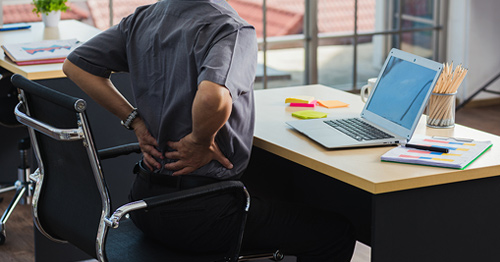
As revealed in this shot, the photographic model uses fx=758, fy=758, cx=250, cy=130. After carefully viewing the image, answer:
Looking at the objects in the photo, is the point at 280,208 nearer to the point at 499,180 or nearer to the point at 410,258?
the point at 410,258

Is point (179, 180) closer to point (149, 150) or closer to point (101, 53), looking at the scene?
point (149, 150)

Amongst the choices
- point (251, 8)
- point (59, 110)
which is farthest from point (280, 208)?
point (251, 8)

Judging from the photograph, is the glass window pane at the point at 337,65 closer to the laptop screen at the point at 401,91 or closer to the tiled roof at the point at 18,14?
Answer: the tiled roof at the point at 18,14

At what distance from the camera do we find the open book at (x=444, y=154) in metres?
2.01

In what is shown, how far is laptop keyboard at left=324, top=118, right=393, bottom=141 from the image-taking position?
2266 millimetres

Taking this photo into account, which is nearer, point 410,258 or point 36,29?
point 410,258

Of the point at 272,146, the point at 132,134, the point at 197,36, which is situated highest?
the point at 197,36

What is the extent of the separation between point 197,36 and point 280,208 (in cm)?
54

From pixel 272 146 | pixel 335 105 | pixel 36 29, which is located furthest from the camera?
pixel 36 29

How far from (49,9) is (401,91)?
8.41 feet

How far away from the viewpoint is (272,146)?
2.29 meters

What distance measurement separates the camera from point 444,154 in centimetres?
209

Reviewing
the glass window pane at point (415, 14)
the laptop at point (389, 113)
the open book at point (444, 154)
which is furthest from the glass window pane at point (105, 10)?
the open book at point (444, 154)

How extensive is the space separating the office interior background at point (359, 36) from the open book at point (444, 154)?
140 inches
